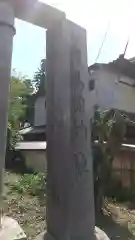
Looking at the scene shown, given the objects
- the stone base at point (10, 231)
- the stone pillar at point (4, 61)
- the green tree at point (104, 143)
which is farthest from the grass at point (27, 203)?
the stone pillar at point (4, 61)

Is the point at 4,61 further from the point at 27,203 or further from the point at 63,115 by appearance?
the point at 27,203

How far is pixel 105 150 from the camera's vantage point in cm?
877

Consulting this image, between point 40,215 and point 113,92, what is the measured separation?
1125cm

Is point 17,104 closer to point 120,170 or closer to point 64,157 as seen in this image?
point 120,170

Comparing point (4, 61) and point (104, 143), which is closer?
point (4, 61)

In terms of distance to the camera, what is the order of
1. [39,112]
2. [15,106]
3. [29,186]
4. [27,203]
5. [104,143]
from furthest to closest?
[39,112] → [15,106] → [29,186] → [104,143] → [27,203]

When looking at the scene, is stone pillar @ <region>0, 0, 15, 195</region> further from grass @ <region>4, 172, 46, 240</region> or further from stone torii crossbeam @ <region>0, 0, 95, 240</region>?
grass @ <region>4, 172, 46, 240</region>

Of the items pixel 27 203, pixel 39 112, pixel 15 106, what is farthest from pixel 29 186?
pixel 39 112

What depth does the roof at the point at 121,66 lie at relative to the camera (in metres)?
16.5

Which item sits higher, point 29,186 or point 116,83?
point 116,83

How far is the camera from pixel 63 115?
403 centimetres

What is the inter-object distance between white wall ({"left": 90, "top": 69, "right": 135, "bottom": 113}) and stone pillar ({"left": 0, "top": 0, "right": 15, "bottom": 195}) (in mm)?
12694

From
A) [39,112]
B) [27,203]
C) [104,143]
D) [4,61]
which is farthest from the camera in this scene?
[39,112]

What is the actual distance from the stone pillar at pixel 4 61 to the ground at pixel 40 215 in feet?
8.44
